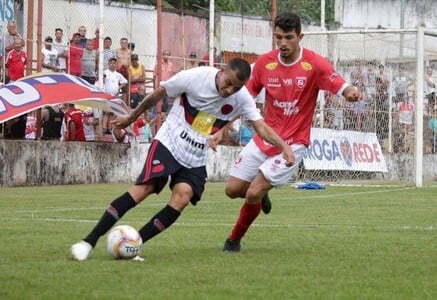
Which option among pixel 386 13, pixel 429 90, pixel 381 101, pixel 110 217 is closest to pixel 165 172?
pixel 110 217

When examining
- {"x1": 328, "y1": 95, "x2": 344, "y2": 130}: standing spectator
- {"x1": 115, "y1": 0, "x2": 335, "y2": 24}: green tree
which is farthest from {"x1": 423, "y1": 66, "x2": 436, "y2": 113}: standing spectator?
{"x1": 115, "y1": 0, "x2": 335, "y2": 24}: green tree

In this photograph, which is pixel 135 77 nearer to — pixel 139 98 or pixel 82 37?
pixel 139 98

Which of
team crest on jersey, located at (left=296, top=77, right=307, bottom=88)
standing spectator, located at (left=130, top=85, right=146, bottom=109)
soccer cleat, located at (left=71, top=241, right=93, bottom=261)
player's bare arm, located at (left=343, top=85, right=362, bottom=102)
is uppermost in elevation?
standing spectator, located at (left=130, top=85, right=146, bottom=109)

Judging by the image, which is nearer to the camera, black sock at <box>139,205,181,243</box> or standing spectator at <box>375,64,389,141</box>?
black sock at <box>139,205,181,243</box>

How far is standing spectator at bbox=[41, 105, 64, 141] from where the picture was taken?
80.6 ft

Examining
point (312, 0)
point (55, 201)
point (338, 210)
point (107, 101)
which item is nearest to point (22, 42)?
point (107, 101)

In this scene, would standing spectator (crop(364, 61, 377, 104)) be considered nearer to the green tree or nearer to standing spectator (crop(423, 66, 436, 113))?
standing spectator (crop(423, 66, 436, 113))

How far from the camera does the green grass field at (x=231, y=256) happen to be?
7.89 m

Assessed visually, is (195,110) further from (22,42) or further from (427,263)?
(22,42)

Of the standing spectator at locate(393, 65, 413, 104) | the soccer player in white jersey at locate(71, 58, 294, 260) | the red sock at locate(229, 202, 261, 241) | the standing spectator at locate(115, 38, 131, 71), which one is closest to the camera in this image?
the soccer player in white jersey at locate(71, 58, 294, 260)

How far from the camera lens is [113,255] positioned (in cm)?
977

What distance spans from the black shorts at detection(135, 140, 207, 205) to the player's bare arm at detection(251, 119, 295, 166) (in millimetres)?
763

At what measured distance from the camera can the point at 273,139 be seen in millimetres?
10664

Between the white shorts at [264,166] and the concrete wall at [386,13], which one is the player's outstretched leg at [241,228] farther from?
the concrete wall at [386,13]
